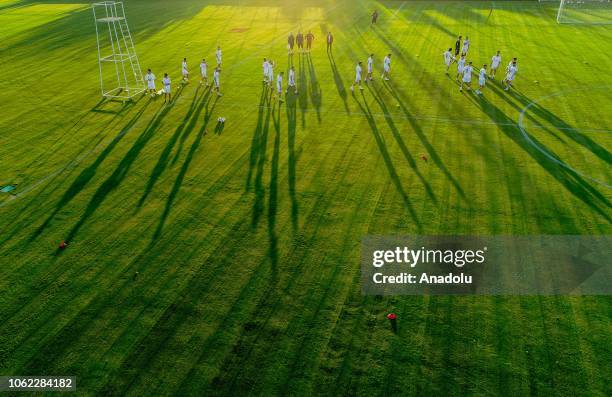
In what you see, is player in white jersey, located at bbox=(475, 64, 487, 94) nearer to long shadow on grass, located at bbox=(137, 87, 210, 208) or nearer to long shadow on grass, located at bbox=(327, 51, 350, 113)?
long shadow on grass, located at bbox=(327, 51, 350, 113)

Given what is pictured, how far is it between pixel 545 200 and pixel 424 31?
31380 mm

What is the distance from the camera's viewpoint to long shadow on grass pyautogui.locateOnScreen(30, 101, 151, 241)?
1655 cm

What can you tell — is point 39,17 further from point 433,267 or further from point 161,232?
point 433,267

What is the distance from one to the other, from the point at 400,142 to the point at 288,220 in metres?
8.78

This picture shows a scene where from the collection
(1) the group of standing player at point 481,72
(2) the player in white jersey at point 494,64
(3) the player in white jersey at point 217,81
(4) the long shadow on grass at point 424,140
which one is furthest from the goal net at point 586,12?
(3) the player in white jersey at point 217,81

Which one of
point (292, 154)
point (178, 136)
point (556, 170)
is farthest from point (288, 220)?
point (556, 170)

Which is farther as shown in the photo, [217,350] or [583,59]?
[583,59]

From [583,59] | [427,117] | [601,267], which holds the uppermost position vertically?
[583,59]

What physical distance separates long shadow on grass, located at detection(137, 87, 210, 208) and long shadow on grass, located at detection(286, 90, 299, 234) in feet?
18.3

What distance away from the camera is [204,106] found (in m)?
26.6

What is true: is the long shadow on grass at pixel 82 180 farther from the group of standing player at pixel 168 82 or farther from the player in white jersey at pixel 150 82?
the player in white jersey at pixel 150 82

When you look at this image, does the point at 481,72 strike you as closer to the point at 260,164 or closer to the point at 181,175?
the point at 260,164

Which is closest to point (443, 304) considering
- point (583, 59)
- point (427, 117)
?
point (427, 117)

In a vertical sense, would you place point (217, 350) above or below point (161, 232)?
below
